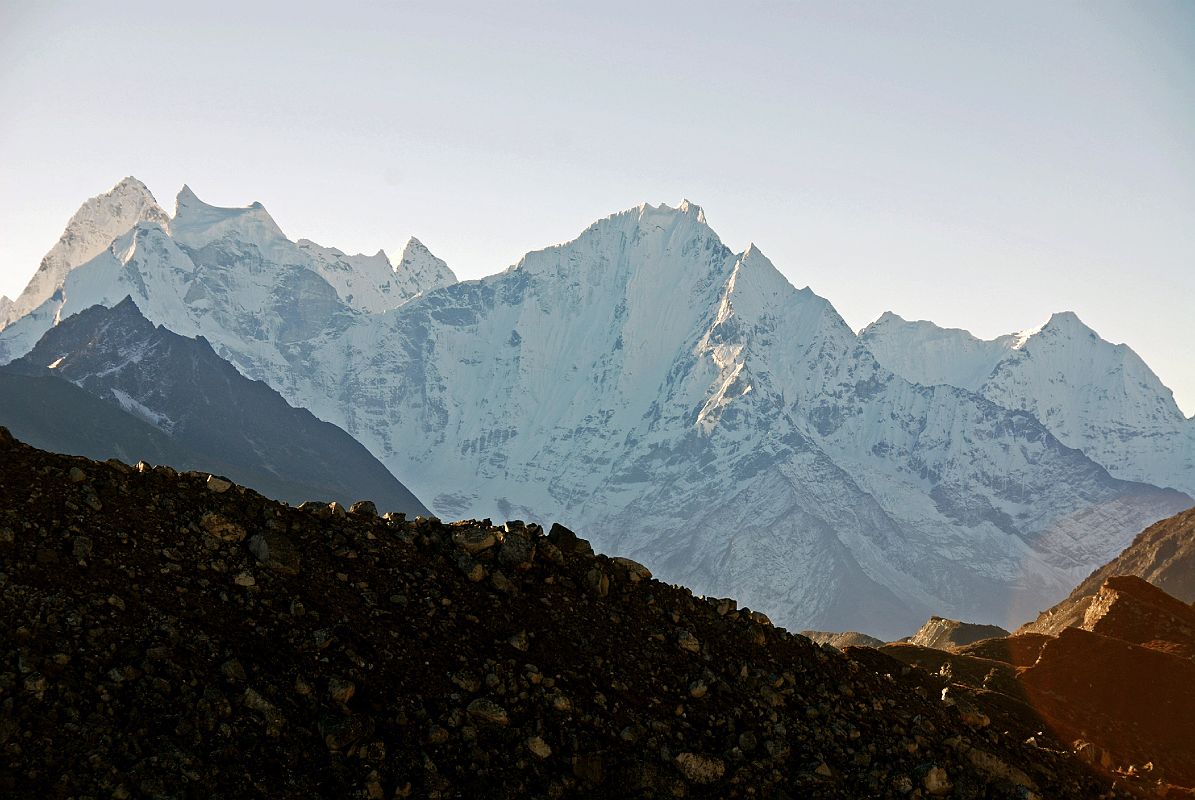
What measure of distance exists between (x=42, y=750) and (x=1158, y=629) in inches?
2002

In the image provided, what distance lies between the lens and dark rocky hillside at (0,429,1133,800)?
17.8 meters

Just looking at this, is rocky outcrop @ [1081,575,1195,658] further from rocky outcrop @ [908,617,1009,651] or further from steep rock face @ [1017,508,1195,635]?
steep rock face @ [1017,508,1195,635]

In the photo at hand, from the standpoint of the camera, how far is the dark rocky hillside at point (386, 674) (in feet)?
Answer: 58.5

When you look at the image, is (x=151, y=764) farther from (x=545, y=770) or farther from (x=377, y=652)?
(x=545, y=770)

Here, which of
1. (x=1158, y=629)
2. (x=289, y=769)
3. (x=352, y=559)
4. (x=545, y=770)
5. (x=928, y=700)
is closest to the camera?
(x=289, y=769)

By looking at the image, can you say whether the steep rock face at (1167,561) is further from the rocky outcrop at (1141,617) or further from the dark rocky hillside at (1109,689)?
the dark rocky hillside at (1109,689)

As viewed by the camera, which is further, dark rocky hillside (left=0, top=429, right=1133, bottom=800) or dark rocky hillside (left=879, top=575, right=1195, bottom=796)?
dark rocky hillside (left=879, top=575, right=1195, bottom=796)

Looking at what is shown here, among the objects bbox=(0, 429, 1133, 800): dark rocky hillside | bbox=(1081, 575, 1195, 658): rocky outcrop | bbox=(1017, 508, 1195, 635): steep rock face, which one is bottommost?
bbox=(0, 429, 1133, 800): dark rocky hillside

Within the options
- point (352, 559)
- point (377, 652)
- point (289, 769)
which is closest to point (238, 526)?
point (352, 559)

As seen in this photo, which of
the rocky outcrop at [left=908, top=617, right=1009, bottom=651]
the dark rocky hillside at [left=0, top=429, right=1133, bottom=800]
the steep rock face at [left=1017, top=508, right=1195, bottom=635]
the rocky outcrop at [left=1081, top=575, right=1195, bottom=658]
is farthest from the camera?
the steep rock face at [left=1017, top=508, right=1195, bottom=635]

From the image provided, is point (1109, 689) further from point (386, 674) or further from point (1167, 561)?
point (1167, 561)

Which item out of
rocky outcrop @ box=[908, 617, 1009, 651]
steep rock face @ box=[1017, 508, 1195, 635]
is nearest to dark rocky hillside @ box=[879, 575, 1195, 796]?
rocky outcrop @ box=[908, 617, 1009, 651]

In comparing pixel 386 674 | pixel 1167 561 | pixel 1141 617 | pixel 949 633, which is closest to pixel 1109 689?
pixel 1141 617

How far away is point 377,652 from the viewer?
20328 millimetres
